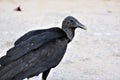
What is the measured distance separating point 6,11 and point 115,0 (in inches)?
132

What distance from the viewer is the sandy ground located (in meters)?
8.34

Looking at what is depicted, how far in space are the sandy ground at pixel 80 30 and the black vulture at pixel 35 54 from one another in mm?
557

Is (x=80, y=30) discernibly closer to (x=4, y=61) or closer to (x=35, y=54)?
(x=35, y=54)

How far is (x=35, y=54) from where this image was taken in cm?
680

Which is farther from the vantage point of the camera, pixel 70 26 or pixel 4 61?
pixel 70 26

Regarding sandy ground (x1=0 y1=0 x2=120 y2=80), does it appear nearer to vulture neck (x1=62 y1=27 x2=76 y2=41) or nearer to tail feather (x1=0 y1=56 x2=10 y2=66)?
vulture neck (x1=62 y1=27 x2=76 y2=41)

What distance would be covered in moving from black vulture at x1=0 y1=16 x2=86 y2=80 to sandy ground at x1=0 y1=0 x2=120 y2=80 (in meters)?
0.56

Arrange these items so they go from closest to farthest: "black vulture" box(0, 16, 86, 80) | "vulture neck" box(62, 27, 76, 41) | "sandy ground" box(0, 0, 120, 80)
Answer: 1. "black vulture" box(0, 16, 86, 80)
2. "vulture neck" box(62, 27, 76, 41)
3. "sandy ground" box(0, 0, 120, 80)

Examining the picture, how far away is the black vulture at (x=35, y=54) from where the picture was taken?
6.61m

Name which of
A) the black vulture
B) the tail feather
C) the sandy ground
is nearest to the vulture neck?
the black vulture

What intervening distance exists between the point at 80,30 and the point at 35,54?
4.37 m

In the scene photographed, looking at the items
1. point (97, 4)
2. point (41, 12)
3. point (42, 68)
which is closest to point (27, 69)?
point (42, 68)

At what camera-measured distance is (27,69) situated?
6699mm

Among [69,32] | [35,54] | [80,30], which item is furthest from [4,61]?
[80,30]
